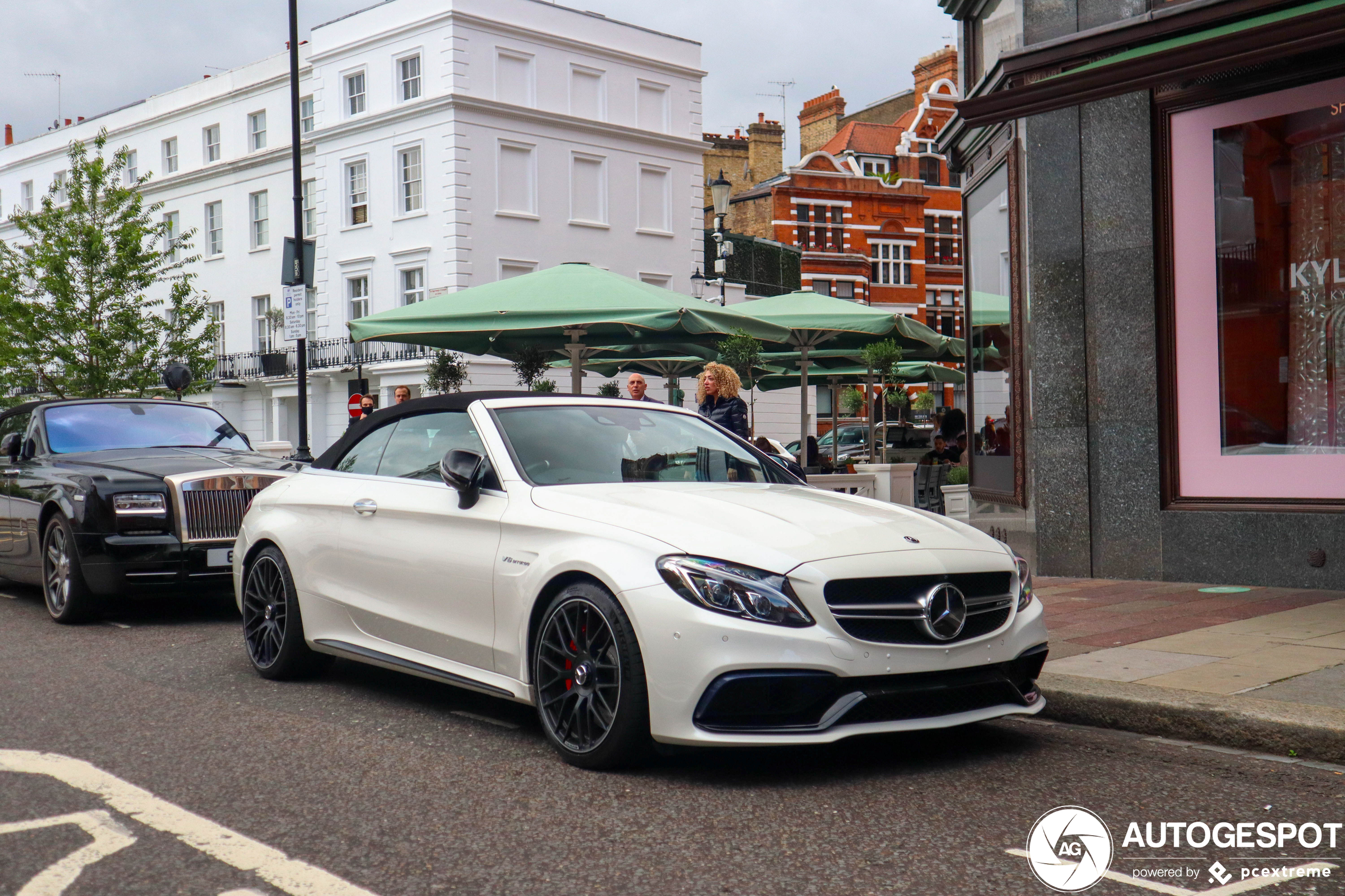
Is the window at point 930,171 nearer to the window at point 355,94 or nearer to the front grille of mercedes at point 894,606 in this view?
the window at point 355,94

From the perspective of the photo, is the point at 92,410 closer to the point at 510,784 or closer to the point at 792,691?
the point at 510,784

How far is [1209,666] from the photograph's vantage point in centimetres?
603

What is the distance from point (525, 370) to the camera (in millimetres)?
18828

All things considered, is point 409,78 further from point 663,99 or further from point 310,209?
point 663,99

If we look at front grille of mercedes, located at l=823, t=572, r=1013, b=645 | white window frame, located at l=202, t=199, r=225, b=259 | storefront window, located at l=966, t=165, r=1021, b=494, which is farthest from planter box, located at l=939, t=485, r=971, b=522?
white window frame, located at l=202, t=199, r=225, b=259

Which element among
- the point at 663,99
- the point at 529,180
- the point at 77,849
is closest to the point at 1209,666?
the point at 77,849

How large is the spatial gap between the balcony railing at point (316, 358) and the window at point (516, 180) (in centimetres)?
494

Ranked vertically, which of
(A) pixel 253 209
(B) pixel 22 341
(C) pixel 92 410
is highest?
(A) pixel 253 209

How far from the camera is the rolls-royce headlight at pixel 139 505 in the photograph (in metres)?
8.71

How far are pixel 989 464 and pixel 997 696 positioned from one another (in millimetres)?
7561

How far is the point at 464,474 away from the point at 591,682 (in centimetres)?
113

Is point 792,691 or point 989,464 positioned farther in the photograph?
point 989,464

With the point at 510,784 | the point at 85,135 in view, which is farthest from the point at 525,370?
the point at 85,135

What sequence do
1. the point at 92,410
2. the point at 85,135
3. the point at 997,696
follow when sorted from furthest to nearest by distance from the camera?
the point at 85,135
the point at 92,410
the point at 997,696
